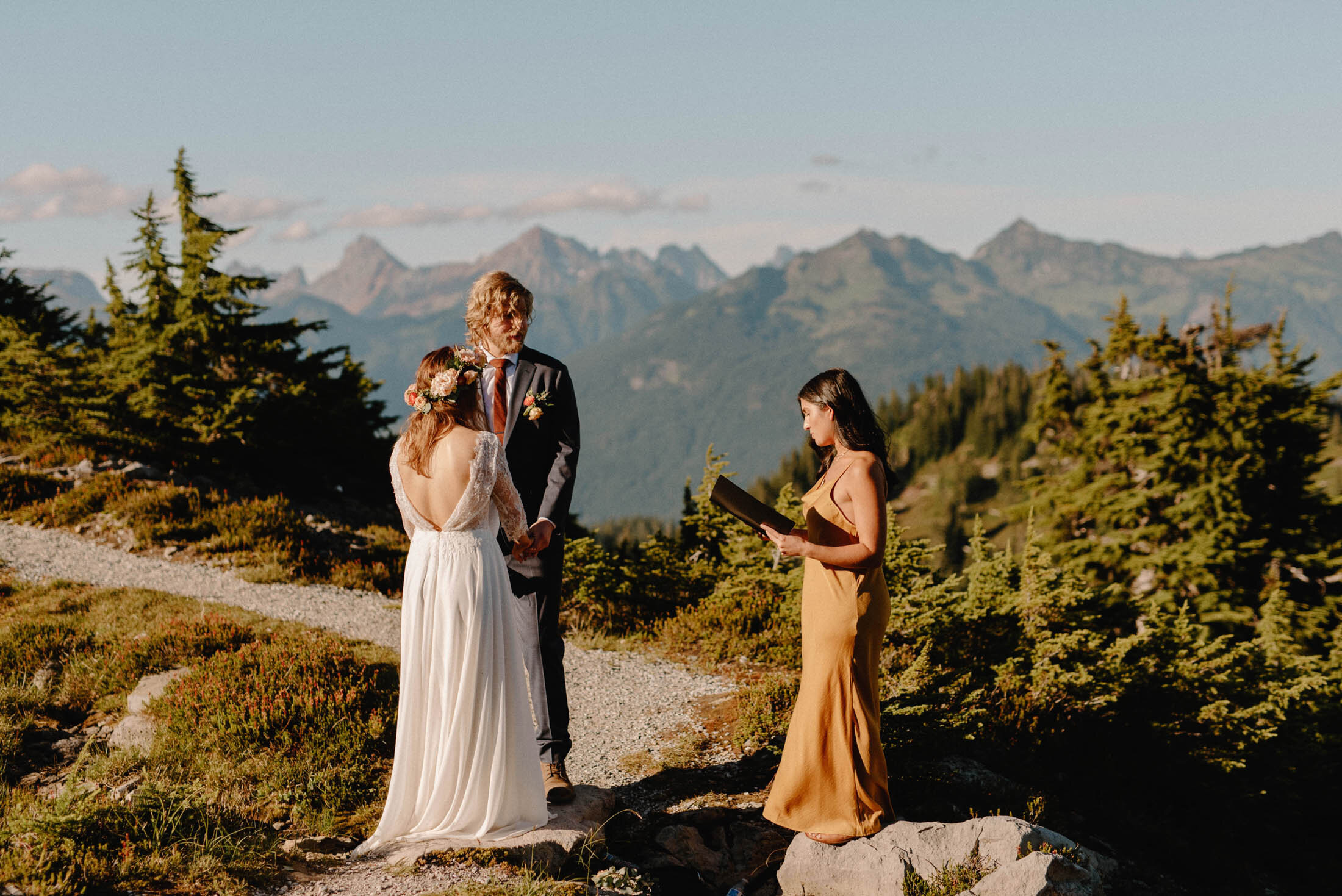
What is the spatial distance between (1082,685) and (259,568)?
12.1 meters

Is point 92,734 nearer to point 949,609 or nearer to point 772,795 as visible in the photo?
point 772,795

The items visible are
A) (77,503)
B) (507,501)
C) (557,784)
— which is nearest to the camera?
(507,501)

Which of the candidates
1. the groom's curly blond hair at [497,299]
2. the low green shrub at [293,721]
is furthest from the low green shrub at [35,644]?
the groom's curly blond hair at [497,299]

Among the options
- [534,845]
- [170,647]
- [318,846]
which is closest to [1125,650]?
[534,845]

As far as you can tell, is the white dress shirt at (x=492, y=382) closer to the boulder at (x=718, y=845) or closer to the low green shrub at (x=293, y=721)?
the boulder at (x=718, y=845)

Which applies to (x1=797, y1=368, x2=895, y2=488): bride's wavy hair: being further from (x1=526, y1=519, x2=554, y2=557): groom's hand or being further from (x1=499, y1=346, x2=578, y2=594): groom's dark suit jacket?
(x1=526, y1=519, x2=554, y2=557): groom's hand

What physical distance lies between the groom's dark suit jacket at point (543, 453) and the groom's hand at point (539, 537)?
9 centimetres

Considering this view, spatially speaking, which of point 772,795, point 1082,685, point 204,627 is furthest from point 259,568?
point 1082,685

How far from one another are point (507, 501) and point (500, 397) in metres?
0.80

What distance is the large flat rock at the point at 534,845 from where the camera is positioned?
16.5 ft

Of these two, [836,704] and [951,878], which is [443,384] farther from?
[951,878]

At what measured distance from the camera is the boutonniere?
5465 millimetres

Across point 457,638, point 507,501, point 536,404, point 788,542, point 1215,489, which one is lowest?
point 457,638

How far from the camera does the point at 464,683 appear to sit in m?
5.09
